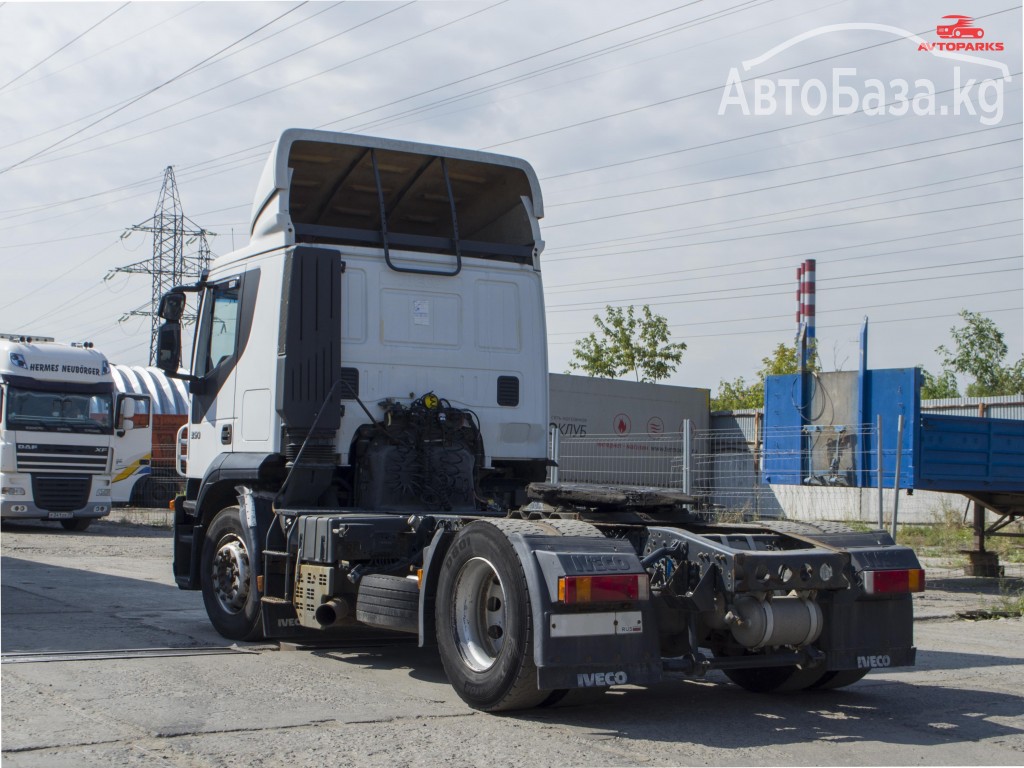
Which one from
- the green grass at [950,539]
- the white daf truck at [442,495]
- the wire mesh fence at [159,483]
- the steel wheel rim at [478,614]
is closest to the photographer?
the white daf truck at [442,495]

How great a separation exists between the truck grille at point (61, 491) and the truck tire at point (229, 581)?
1448 cm

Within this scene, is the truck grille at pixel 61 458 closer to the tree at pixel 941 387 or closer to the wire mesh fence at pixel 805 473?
the wire mesh fence at pixel 805 473

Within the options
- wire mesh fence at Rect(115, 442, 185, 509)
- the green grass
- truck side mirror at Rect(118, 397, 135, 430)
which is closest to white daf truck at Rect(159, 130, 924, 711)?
the green grass

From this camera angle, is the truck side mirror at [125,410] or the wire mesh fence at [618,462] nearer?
the truck side mirror at [125,410]

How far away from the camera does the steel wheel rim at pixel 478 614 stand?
638 centimetres

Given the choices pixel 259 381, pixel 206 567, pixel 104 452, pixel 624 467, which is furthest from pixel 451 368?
pixel 624 467

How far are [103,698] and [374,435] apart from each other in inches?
116

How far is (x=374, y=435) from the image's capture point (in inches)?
341

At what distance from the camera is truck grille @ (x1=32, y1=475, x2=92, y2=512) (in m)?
22.3

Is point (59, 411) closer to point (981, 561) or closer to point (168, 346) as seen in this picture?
point (168, 346)

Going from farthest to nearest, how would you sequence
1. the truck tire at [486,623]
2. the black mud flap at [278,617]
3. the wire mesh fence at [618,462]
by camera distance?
the wire mesh fence at [618,462], the black mud flap at [278,617], the truck tire at [486,623]

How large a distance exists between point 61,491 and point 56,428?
1.22m

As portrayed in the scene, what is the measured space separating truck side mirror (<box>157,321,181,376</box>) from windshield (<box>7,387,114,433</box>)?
1384 cm

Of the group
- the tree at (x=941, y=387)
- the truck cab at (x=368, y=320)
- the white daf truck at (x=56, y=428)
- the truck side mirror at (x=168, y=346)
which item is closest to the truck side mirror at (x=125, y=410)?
the white daf truck at (x=56, y=428)
